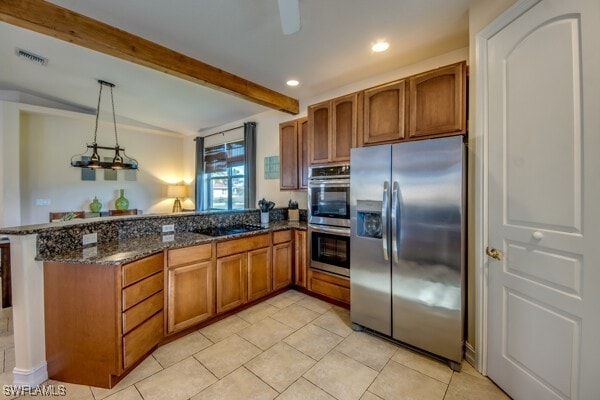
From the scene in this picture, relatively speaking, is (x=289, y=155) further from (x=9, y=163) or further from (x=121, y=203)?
(x=9, y=163)

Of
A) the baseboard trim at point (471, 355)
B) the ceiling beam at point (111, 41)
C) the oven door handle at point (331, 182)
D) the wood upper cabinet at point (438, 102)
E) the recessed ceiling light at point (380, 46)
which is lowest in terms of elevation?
the baseboard trim at point (471, 355)

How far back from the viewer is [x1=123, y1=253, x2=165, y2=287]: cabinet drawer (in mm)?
1734

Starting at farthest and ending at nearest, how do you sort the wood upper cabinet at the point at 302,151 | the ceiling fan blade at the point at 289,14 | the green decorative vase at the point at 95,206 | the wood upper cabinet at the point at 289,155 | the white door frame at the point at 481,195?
the green decorative vase at the point at 95,206 → the wood upper cabinet at the point at 289,155 → the wood upper cabinet at the point at 302,151 → the white door frame at the point at 481,195 → the ceiling fan blade at the point at 289,14

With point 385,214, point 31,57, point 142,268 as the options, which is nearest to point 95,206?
point 31,57

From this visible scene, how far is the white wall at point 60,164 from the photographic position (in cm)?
414

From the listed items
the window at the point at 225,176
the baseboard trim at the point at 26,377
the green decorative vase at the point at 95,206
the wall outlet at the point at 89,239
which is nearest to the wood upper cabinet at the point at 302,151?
the window at the point at 225,176

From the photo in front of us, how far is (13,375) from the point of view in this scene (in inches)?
67.9

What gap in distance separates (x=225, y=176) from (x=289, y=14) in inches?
172

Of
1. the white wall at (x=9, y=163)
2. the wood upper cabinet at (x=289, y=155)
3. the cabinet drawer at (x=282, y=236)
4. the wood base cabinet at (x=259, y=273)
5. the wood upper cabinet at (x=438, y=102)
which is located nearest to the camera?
the wood upper cabinet at (x=438, y=102)

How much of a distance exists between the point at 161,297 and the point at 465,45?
3.58m

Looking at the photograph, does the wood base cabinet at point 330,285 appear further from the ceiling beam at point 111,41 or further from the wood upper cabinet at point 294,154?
the ceiling beam at point 111,41

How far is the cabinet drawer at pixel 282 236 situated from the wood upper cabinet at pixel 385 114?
4.74ft

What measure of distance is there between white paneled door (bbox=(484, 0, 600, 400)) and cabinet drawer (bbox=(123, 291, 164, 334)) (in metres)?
2.51

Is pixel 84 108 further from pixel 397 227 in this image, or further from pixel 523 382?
pixel 523 382
